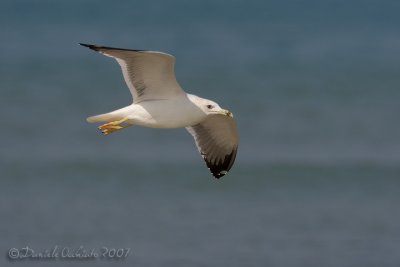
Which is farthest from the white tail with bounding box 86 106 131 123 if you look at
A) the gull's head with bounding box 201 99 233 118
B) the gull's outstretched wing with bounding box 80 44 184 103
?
the gull's head with bounding box 201 99 233 118

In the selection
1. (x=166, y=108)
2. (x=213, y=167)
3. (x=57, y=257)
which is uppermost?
(x=166, y=108)

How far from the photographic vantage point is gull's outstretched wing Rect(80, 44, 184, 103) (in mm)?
7000

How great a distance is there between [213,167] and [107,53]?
5.30 ft

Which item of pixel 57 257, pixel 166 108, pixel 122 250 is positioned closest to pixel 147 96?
pixel 166 108

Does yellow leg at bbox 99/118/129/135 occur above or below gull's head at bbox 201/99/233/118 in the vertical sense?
below

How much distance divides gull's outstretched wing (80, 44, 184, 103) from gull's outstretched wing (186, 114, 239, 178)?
0.68 metres

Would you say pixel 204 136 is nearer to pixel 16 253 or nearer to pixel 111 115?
pixel 111 115

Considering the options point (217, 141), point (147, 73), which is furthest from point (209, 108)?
point (217, 141)

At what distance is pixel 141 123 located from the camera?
23.4 feet

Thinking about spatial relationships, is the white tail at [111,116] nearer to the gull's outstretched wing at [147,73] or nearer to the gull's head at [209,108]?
the gull's outstretched wing at [147,73]

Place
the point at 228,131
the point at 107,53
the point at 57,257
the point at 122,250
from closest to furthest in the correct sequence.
A: the point at 107,53 < the point at 228,131 < the point at 122,250 < the point at 57,257

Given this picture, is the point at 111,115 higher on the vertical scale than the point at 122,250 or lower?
higher

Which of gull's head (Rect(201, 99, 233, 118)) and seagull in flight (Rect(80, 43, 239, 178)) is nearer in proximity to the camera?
seagull in flight (Rect(80, 43, 239, 178))

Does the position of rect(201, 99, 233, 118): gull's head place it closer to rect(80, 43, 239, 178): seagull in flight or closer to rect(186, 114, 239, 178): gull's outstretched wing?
rect(80, 43, 239, 178): seagull in flight
